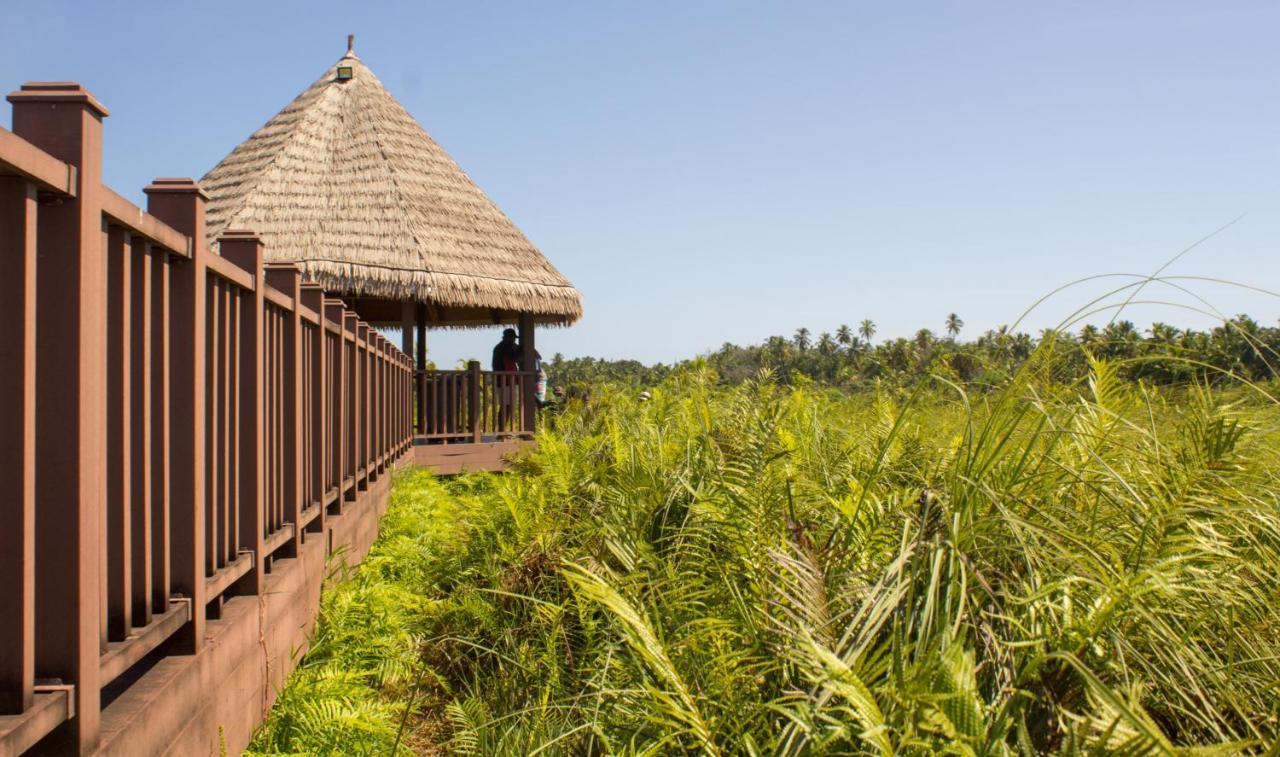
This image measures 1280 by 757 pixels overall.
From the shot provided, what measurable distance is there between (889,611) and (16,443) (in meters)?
1.89

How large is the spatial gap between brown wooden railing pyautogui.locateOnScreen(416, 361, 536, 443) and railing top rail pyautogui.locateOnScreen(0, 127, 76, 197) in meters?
10.6

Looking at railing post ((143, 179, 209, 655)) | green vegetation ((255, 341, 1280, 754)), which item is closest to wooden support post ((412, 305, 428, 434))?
green vegetation ((255, 341, 1280, 754))

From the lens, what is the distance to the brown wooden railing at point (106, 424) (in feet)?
6.17

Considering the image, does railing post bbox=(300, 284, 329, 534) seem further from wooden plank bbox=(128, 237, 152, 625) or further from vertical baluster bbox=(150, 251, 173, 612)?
wooden plank bbox=(128, 237, 152, 625)

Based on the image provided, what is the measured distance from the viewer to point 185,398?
2.90 meters

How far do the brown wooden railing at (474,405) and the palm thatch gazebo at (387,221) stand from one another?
0.02 meters

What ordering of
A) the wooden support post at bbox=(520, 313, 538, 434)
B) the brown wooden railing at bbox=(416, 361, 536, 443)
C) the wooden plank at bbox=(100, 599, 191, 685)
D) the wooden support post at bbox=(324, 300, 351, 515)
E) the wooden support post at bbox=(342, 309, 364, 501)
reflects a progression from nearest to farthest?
the wooden plank at bbox=(100, 599, 191, 685)
the wooden support post at bbox=(324, 300, 351, 515)
the wooden support post at bbox=(342, 309, 364, 501)
the brown wooden railing at bbox=(416, 361, 536, 443)
the wooden support post at bbox=(520, 313, 538, 434)

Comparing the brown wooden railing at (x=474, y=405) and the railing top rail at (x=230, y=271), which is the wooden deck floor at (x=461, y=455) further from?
the railing top rail at (x=230, y=271)

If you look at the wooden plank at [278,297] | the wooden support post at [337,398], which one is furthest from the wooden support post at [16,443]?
the wooden support post at [337,398]

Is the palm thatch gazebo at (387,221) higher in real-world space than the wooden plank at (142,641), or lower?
higher

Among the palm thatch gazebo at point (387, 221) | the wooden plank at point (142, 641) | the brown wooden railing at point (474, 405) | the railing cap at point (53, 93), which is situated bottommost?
the wooden plank at point (142, 641)

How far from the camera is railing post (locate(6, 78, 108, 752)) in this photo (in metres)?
2.03

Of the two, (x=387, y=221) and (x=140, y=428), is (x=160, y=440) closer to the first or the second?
(x=140, y=428)

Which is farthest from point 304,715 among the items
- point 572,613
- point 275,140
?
point 275,140
